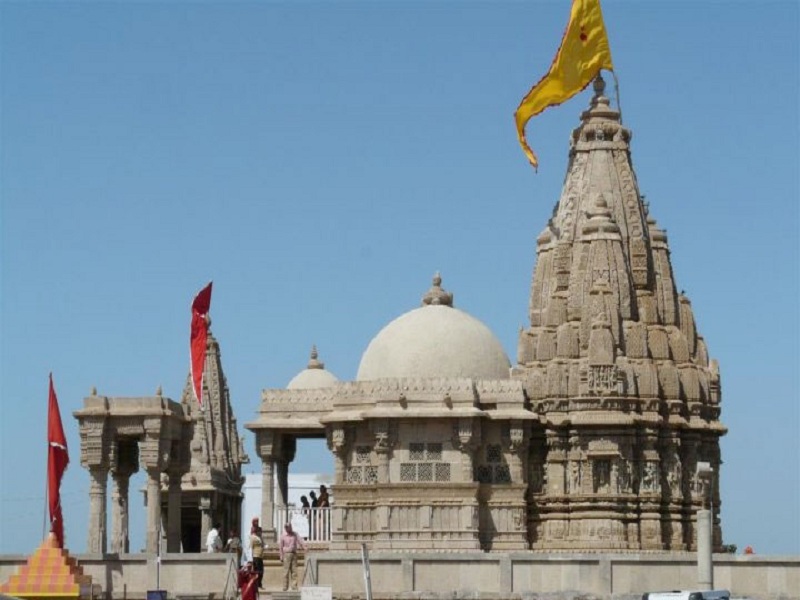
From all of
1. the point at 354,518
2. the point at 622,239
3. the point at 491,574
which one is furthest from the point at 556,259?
the point at 491,574

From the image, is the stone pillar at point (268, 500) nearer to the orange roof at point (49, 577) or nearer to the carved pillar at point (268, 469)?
the carved pillar at point (268, 469)

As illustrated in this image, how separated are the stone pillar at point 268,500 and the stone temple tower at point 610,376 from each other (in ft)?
24.4

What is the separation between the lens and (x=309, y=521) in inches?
2336

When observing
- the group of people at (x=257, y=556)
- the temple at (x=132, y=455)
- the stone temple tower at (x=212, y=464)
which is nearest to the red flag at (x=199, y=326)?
the temple at (x=132, y=455)

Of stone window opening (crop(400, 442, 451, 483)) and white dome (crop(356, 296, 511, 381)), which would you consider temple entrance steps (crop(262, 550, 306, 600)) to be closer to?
stone window opening (crop(400, 442, 451, 483))

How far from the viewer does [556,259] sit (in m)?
62.7

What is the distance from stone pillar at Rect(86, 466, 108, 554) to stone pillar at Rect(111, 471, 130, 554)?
4.36 ft

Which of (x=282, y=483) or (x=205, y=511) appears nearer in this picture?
(x=282, y=483)

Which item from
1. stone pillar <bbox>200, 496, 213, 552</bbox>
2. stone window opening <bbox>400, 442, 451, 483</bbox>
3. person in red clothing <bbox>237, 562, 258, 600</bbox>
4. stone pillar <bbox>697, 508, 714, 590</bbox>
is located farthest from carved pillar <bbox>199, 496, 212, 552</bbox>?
stone pillar <bbox>697, 508, 714, 590</bbox>

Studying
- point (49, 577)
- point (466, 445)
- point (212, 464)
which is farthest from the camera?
point (212, 464)

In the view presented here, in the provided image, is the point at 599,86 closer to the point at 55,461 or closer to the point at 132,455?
the point at 132,455

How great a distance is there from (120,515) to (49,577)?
366 inches

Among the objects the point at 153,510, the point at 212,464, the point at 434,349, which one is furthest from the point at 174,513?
the point at 212,464

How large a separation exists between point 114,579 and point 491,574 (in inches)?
336
